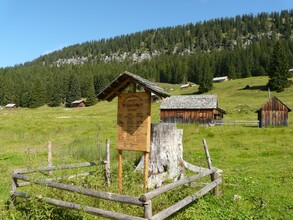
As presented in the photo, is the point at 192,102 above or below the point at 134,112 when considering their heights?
above

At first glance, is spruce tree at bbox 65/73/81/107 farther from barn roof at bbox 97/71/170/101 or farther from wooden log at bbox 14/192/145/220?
wooden log at bbox 14/192/145/220

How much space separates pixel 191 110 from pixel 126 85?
4123 cm

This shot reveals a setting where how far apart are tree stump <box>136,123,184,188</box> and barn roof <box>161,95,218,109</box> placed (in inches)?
1468

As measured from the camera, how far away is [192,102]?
51031 mm

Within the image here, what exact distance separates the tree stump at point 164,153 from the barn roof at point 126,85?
2.78 m

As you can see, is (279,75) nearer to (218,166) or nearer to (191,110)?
(191,110)

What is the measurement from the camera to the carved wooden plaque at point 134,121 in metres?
9.24

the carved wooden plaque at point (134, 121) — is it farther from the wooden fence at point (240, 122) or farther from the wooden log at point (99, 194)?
the wooden fence at point (240, 122)

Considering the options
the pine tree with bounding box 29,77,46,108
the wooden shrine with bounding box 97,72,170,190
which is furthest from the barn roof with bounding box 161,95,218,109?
the pine tree with bounding box 29,77,46,108

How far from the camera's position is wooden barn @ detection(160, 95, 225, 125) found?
4925 centimetres

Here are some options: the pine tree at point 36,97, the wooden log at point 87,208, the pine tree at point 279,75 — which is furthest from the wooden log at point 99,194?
the pine tree at point 36,97

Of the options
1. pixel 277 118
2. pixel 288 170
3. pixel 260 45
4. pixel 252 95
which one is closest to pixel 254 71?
pixel 260 45

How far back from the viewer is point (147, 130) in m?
9.20

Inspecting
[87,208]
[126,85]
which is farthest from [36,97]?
[87,208]
